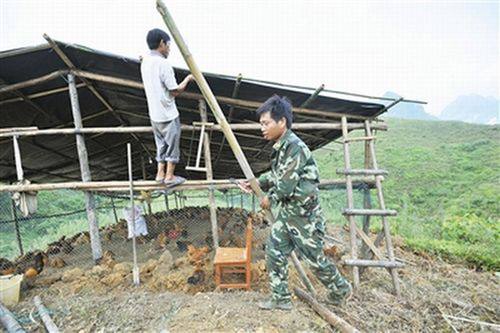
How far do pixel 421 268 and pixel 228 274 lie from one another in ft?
13.1

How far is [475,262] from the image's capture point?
6133mm

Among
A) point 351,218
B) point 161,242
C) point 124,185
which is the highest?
point 124,185

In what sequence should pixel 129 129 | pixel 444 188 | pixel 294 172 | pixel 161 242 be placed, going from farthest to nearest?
pixel 444 188, pixel 161 242, pixel 129 129, pixel 294 172

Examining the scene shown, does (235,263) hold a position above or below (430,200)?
above

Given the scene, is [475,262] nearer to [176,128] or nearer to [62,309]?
[176,128]

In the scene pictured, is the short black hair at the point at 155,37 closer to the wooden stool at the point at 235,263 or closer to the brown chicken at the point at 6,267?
the wooden stool at the point at 235,263

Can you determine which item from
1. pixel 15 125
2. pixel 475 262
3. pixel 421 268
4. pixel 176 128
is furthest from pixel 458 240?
pixel 15 125

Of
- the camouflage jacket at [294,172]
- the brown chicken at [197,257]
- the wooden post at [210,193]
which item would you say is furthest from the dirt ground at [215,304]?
the camouflage jacket at [294,172]

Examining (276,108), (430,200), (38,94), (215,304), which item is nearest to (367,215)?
(276,108)

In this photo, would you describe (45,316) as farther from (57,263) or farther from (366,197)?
(366,197)

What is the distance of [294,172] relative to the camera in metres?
2.54

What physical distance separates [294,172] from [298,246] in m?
0.81

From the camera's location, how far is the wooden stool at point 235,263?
3416 mm

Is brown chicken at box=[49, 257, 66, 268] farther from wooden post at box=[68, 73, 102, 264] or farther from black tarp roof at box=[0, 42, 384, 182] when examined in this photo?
black tarp roof at box=[0, 42, 384, 182]
